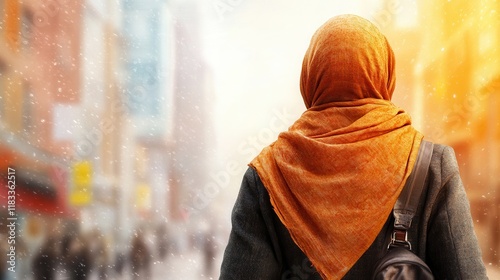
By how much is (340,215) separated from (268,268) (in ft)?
0.49

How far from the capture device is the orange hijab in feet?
2.74

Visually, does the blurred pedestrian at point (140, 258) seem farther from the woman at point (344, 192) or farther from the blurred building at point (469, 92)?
the woman at point (344, 192)

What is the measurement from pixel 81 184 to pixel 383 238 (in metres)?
2.67

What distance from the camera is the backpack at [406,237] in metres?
0.78

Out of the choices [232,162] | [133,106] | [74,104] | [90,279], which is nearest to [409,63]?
[232,162]

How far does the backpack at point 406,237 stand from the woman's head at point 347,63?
0.15 meters

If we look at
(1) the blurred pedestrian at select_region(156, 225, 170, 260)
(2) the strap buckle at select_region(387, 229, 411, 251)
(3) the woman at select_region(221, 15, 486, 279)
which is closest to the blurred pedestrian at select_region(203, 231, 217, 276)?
(1) the blurred pedestrian at select_region(156, 225, 170, 260)

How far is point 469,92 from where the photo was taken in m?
2.82

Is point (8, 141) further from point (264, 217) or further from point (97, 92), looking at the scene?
point (264, 217)

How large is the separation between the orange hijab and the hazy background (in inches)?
76.0

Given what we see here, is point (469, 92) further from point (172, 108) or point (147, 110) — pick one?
point (147, 110)

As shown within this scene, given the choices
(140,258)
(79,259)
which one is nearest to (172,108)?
(140,258)

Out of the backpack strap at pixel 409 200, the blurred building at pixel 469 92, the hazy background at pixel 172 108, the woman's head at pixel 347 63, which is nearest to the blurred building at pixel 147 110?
the hazy background at pixel 172 108

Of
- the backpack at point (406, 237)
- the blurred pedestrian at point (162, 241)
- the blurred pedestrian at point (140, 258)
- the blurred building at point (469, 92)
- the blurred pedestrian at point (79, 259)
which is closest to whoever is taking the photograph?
the backpack at point (406, 237)
